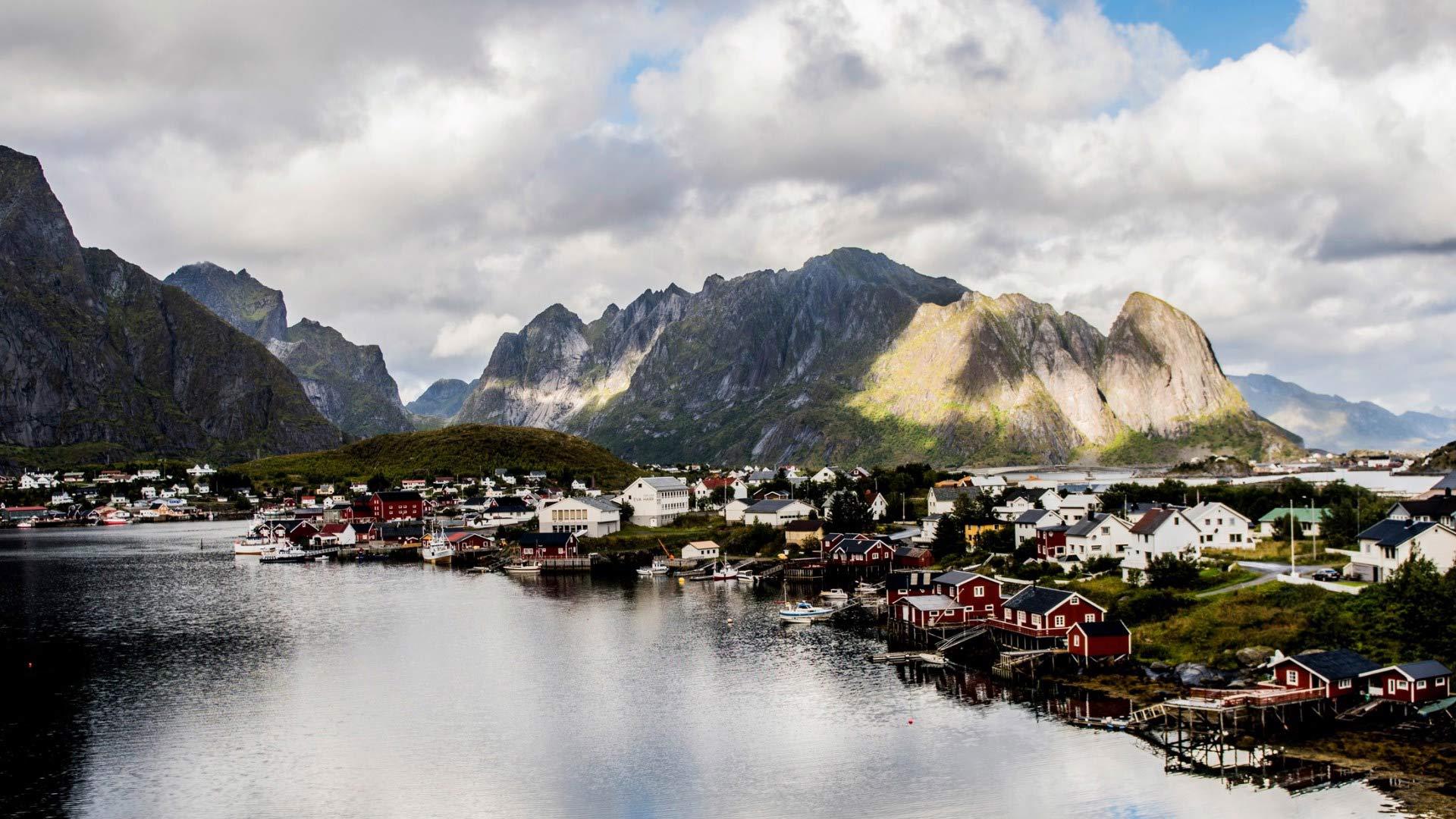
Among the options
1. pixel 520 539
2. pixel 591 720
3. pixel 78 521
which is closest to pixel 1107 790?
pixel 591 720

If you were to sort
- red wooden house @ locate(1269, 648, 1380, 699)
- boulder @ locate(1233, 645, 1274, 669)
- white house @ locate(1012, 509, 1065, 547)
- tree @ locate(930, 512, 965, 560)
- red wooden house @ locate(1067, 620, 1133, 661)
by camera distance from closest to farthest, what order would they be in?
red wooden house @ locate(1269, 648, 1380, 699) < boulder @ locate(1233, 645, 1274, 669) < red wooden house @ locate(1067, 620, 1133, 661) < white house @ locate(1012, 509, 1065, 547) < tree @ locate(930, 512, 965, 560)

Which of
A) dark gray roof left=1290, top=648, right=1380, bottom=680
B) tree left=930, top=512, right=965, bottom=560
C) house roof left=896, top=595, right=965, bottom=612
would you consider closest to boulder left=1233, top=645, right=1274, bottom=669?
dark gray roof left=1290, top=648, right=1380, bottom=680

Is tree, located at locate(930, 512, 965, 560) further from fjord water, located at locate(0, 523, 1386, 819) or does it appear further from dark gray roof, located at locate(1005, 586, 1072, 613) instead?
dark gray roof, located at locate(1005, 586, 1072, 613)

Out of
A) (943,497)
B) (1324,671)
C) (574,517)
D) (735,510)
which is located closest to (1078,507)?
(943,497)

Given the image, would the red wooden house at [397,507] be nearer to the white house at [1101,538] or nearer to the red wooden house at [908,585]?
the red wooden house at [908,585]

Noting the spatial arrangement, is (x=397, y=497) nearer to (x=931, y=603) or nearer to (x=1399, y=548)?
(x=931, y=603)

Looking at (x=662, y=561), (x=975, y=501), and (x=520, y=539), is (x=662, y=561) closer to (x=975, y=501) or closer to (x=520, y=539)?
(x=520, y=539)
